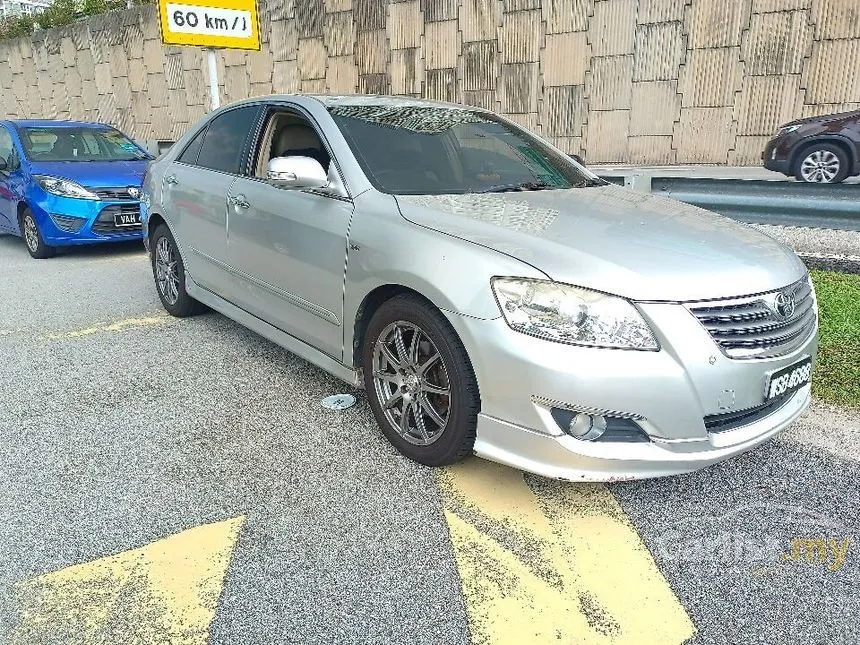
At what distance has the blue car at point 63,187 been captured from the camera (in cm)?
724

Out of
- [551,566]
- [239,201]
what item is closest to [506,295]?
A: [551,566]

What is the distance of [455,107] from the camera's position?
4152mm

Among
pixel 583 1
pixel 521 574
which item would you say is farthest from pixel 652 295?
pixel 583 1

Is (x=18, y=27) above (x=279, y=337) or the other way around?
above

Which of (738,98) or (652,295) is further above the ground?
(738,98)

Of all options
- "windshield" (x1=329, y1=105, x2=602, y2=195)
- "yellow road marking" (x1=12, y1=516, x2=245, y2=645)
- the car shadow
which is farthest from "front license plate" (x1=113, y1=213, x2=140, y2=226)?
"yellow road marking" (x1=12, y1=516, x2=245, y2=645)

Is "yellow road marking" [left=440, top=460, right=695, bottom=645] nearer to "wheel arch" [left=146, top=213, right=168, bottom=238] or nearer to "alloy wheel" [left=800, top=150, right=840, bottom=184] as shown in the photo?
"wheel arch" [left=146, top=213, right=168, bottom=238]

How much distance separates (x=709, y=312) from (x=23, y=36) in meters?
29.5

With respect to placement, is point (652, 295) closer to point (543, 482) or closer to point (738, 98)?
point (543, 482)

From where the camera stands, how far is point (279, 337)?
145 inches

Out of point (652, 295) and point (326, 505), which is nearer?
Answer: point (652, 295)

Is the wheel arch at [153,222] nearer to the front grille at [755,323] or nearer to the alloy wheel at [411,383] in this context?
the alloy wheel at [411,383]

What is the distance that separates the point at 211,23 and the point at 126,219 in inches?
121

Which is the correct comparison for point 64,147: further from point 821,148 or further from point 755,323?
point 821,148
